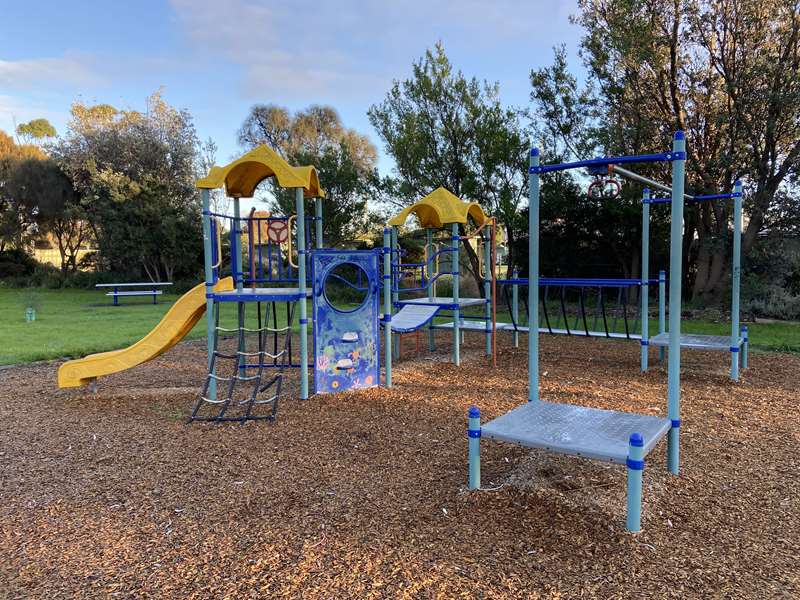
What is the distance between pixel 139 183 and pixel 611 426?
25.1 meters

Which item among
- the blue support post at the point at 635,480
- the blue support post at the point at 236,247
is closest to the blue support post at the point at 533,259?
the blue support post at the point at 635,480

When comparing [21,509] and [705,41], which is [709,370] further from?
[705,41]

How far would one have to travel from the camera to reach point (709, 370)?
7383mm

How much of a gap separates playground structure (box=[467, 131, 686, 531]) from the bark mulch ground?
0.31 metres

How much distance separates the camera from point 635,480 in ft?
9.53

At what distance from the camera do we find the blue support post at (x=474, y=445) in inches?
132

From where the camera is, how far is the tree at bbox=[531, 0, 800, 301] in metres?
12.0

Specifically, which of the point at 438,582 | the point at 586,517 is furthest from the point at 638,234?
the point at 438,582

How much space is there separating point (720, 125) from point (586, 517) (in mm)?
12649

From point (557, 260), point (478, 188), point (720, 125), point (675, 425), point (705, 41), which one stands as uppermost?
point (705, 41)

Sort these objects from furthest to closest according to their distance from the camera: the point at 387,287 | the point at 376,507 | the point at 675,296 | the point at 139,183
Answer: the point at 139,183 → the point at 387,287 → the point at 675,296 → the point at 376,507

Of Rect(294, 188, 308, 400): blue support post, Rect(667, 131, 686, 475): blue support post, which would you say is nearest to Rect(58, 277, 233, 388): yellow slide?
Rect(294, 188, 308, 400): blue support post

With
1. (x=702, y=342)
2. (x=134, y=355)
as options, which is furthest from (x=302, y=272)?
(x=702, y=342)

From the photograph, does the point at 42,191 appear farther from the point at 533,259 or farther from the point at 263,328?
the point at 533,259
